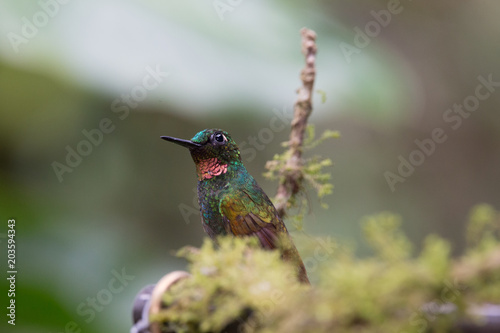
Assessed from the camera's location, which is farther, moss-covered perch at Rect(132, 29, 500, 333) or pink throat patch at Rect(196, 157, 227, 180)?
pink throat patch at Rect(196, 157, 227, 180)

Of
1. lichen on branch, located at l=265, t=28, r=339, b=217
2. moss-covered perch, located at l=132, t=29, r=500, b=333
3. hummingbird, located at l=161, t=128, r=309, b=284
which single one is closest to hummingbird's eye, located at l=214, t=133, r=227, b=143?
hummingbird, located at l=161, t=128, r=309, b=284

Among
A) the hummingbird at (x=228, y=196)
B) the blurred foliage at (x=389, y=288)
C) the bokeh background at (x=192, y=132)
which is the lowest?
the blurred foliage at (x=389, y=288)

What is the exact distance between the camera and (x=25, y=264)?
8.63ft

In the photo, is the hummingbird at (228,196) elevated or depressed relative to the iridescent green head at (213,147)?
depressed

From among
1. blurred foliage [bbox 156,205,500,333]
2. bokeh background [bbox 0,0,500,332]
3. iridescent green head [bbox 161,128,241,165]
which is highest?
bokeh background [bbox 0,0,500,332]

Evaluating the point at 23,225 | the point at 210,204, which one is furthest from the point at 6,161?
the point at 210,204

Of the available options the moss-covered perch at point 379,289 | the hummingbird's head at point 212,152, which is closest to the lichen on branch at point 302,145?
the hummingbird's head at point 212,152

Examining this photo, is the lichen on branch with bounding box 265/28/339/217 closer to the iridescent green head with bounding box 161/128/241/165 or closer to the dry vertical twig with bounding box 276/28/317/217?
the dry vertical twig with bounding box 276/28/317/217

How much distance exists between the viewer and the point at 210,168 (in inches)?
60.4

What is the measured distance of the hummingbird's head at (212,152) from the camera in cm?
147

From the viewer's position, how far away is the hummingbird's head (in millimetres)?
1472

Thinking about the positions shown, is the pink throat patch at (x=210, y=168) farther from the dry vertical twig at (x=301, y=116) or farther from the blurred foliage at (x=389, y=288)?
the blurred foliage at (x=389, y=288)

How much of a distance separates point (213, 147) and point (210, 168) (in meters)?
0.08

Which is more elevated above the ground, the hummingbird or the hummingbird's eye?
the hummingbird's eye
